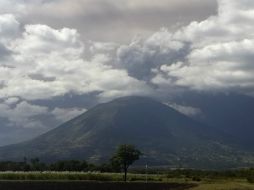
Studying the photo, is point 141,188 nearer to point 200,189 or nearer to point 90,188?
point 90,188

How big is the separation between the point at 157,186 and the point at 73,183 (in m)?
20.6

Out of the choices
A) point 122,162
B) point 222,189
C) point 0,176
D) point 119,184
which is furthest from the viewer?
point 122,162

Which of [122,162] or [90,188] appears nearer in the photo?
[90,188]

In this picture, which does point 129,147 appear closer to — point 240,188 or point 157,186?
point 157,186

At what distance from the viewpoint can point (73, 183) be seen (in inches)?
5399

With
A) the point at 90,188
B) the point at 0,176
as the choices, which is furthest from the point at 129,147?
the point at 90,188

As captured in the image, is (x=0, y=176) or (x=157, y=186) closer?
(x=157, y=186)

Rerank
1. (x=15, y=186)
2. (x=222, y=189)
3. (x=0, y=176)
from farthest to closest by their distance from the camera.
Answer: (x=0, y=176), (x=15, y=186), (x=222, y=189)

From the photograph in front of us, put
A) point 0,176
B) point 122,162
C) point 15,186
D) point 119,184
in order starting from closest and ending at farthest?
point 15,186
point 119,184
point 0,176
point 122,162

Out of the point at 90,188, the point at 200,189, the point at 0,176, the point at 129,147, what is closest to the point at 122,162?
the point at 129,147

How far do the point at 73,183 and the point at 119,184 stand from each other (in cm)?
1157

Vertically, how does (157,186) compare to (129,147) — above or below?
below

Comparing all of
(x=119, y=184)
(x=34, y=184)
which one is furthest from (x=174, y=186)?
(x=34, y=184)

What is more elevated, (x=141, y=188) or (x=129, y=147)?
(x=129, y=147)
